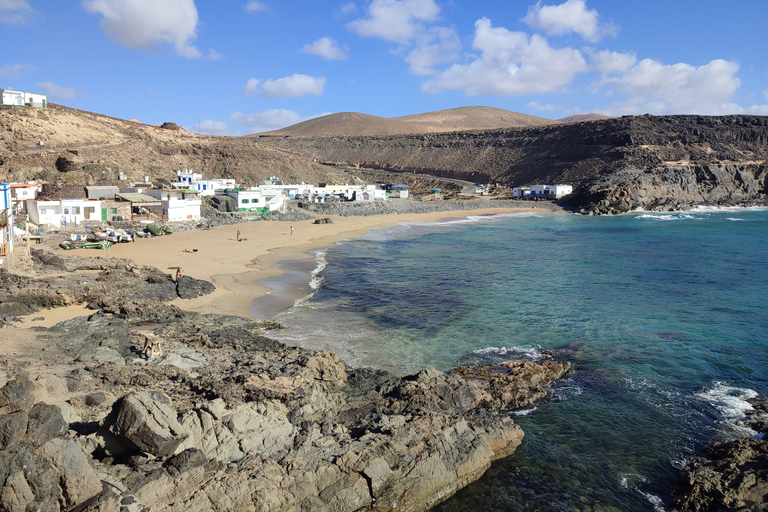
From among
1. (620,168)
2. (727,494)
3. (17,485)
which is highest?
(620,168)

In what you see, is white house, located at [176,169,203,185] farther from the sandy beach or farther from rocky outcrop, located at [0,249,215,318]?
rocky outcrop, located at [0,249,215,318]

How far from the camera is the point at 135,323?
729 inches

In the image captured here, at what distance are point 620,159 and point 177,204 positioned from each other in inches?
2880

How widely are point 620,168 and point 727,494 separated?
80159 millimetres

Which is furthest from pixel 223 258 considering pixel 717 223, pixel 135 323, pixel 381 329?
pixel 717 223

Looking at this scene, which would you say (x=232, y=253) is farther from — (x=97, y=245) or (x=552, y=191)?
(x=552, y=191)

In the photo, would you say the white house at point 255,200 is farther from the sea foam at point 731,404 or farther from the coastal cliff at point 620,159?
the sea foam at point 731,404

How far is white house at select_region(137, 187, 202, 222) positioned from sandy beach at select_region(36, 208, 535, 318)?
10.7 feet

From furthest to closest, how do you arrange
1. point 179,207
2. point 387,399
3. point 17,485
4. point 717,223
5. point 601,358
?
point 717,223 < point 179,207 < point 601,358 < point 387,399 < point 17,485

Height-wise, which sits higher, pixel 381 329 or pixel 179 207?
pixel 179 207

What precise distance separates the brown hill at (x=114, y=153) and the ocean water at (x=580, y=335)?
3434 centimetres

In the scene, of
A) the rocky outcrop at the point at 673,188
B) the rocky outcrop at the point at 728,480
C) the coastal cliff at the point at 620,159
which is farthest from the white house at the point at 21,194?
the coastal cliff at the point at 620,159

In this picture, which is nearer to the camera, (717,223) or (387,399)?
(387,399)

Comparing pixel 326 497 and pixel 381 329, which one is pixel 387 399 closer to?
pixel 326 497
